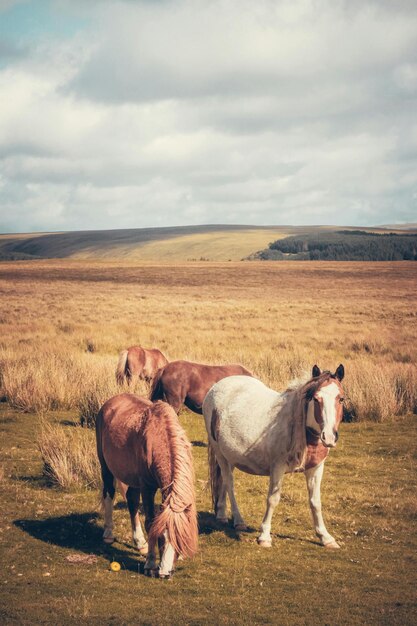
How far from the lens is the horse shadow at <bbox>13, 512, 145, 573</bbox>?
6.38 m

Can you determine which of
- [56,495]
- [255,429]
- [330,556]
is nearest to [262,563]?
[330,556]

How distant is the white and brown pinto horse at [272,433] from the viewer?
6.32 meters

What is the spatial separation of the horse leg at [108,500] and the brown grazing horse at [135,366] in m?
7.75

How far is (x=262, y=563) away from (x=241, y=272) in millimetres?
82235

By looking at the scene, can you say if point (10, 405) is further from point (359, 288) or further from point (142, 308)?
point (359, 288)

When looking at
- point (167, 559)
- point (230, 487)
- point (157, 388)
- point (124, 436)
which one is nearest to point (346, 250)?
point (157, 388)

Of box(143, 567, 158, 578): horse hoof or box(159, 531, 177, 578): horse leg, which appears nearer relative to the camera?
box(159, 531, 177, 578): horse leg

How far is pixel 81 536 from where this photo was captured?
23.0 ft

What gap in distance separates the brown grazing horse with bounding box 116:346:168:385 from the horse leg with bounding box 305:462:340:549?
324 inches

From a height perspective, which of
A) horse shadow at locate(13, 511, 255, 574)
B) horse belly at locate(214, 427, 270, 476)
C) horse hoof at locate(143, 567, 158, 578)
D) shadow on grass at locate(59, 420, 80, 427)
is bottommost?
shadow on grass at locate(59, 420, 80, 427)

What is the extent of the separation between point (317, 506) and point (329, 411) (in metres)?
1.39

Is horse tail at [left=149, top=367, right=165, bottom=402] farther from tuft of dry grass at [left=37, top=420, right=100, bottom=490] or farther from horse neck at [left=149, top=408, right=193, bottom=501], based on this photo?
horse neck at [left=149, top=408, right=193, bottom=501]

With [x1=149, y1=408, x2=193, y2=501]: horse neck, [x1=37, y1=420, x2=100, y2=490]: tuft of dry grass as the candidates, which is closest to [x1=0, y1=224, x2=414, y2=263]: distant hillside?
[x1=37, y1=420, x2=100, y2=490]: tuft of dry grass

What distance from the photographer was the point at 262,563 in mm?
6352
